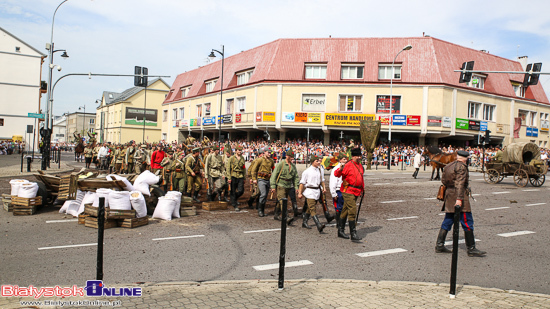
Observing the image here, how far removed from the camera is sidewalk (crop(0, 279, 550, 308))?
4.36 meters

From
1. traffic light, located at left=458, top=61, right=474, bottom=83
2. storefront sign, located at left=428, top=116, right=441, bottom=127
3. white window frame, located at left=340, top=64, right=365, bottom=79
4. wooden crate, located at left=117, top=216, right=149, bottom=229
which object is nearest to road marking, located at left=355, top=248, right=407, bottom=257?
wooden crate, located at left=117, top=216, right=149, bottom=229

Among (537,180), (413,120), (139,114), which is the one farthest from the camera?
(139,114)

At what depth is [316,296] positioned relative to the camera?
466 centimetres

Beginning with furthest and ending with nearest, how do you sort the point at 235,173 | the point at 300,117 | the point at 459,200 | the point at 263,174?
1. the point at 300,117
2. the point at 235,173
3. the point at 263,174
4. the point at 459,200

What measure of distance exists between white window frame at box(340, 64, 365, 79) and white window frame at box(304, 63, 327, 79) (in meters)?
1.74

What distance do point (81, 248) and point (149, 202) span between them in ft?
10.6

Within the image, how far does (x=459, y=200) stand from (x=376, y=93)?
31.8 meters

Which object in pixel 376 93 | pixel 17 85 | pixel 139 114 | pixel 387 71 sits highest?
pixel 387 71

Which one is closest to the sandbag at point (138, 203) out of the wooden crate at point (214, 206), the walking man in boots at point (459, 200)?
the wooden crate at point (214, 206)

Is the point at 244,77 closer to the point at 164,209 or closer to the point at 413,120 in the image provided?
the point at 413,120

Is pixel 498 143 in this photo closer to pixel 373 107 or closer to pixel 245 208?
pixel 373 107

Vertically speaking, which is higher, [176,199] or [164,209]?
[176,199]

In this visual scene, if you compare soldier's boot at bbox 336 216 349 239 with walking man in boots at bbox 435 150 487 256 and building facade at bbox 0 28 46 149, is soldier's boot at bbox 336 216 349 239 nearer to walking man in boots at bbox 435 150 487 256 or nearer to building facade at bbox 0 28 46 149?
walking man in boots at bbox 435 150 487 256

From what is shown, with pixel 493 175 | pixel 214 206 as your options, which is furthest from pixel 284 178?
pixel 493 175
